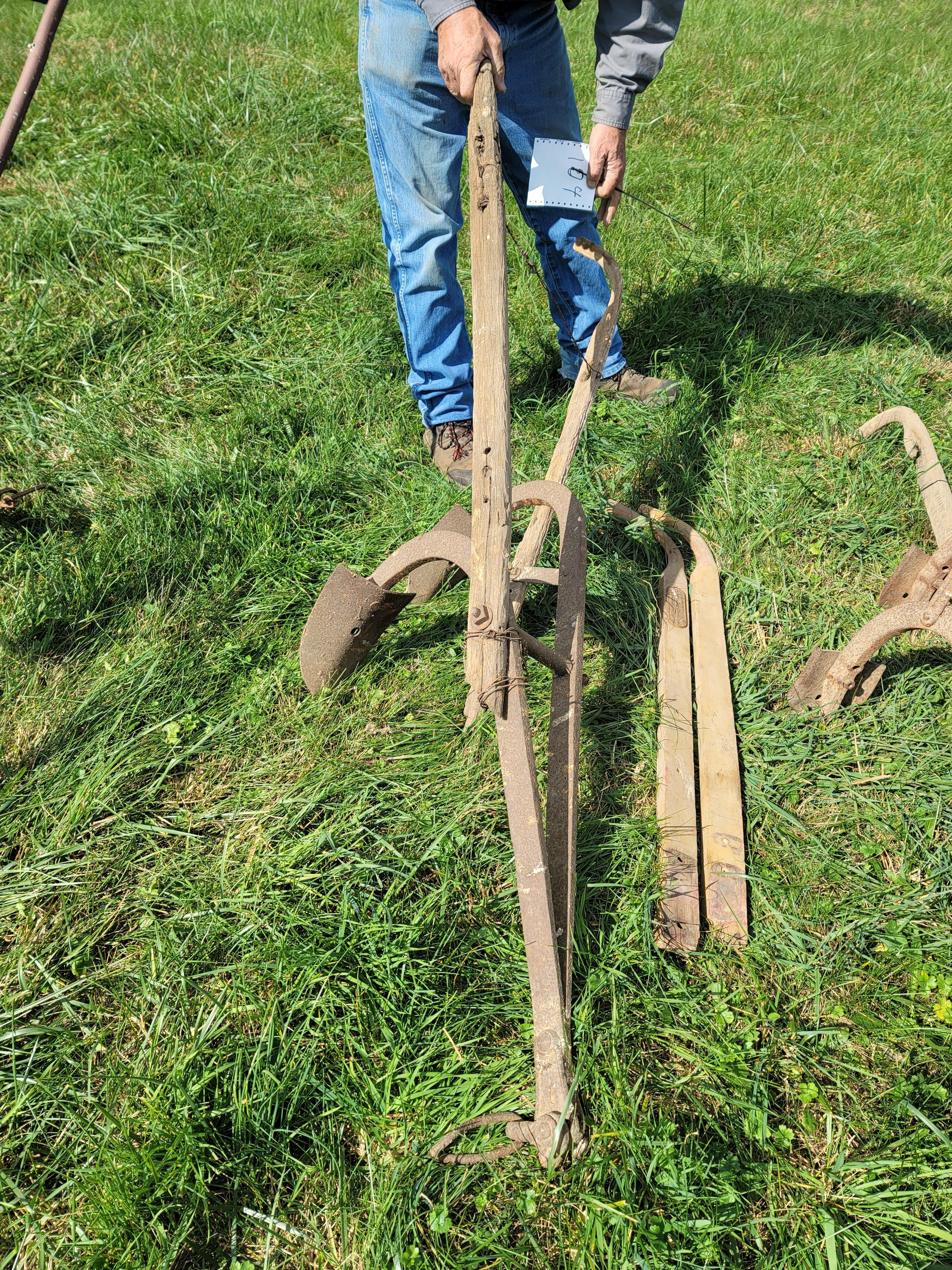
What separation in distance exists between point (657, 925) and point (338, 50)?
578cm

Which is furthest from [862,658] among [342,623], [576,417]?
[342,623]

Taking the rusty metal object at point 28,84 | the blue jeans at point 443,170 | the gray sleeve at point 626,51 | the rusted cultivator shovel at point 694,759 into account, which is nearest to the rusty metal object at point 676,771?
the rusted cultivator shovel at point 694,759

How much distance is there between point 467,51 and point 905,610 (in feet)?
5.91

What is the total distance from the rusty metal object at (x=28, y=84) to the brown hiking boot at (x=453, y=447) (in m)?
1.69

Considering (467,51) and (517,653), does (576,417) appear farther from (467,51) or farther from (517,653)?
(517,653)

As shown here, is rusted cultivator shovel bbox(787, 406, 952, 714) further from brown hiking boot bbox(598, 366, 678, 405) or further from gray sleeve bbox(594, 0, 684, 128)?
gray sleeve bbox(594, 0, 684, 128)

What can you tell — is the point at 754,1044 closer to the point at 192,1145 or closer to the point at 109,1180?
the point at 192,1145

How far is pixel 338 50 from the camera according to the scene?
5453 millimetres

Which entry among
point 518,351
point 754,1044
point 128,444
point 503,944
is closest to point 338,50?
point 518,351

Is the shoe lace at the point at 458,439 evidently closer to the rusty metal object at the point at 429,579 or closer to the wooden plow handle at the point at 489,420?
the rusty metal object at the point at 429,579

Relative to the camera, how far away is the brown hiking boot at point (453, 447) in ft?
10.8

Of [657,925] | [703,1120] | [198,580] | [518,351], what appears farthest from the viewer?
[518,351]

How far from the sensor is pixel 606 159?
268 cm

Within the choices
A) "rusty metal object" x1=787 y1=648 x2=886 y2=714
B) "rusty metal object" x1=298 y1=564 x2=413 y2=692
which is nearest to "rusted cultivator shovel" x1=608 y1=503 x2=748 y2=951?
"rusty metal object" x1=787 y1=648 x2=886 y2=714
